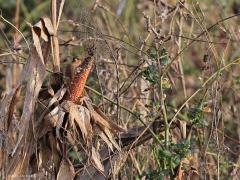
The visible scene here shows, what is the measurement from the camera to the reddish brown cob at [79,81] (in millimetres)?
2305

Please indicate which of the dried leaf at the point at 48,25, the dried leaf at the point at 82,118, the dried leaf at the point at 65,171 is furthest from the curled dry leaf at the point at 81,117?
the dried leaf at the point at 48,25

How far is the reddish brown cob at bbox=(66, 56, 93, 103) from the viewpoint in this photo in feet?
7.56

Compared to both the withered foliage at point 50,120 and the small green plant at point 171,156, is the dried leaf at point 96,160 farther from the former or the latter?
the small green plant at point 171,156

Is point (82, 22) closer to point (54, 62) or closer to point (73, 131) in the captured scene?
point (54, 62)

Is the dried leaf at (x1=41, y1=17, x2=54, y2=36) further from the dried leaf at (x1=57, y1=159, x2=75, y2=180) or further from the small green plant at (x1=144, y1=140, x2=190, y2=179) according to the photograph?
the small green plant at (x1=144, y1=140, x2=190, y2=179)

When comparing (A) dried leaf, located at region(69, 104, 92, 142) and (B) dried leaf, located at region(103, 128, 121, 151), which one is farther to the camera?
(B) dried leaf, located at region(103, 128, 121, 151)

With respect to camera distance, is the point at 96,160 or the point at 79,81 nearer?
the point at 79,81

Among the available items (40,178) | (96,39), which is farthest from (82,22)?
(40,178)

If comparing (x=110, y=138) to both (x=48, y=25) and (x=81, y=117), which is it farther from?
(x=48, y=25)

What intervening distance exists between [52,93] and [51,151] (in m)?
0.20

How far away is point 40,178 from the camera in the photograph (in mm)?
2723

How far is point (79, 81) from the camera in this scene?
2.33 metres

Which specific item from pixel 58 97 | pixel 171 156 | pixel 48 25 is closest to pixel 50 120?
pixel 58 97

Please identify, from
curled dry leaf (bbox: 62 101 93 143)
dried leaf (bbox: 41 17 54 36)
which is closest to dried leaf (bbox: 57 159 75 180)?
curled dry leaf (bbox: 62 101 93 143)
